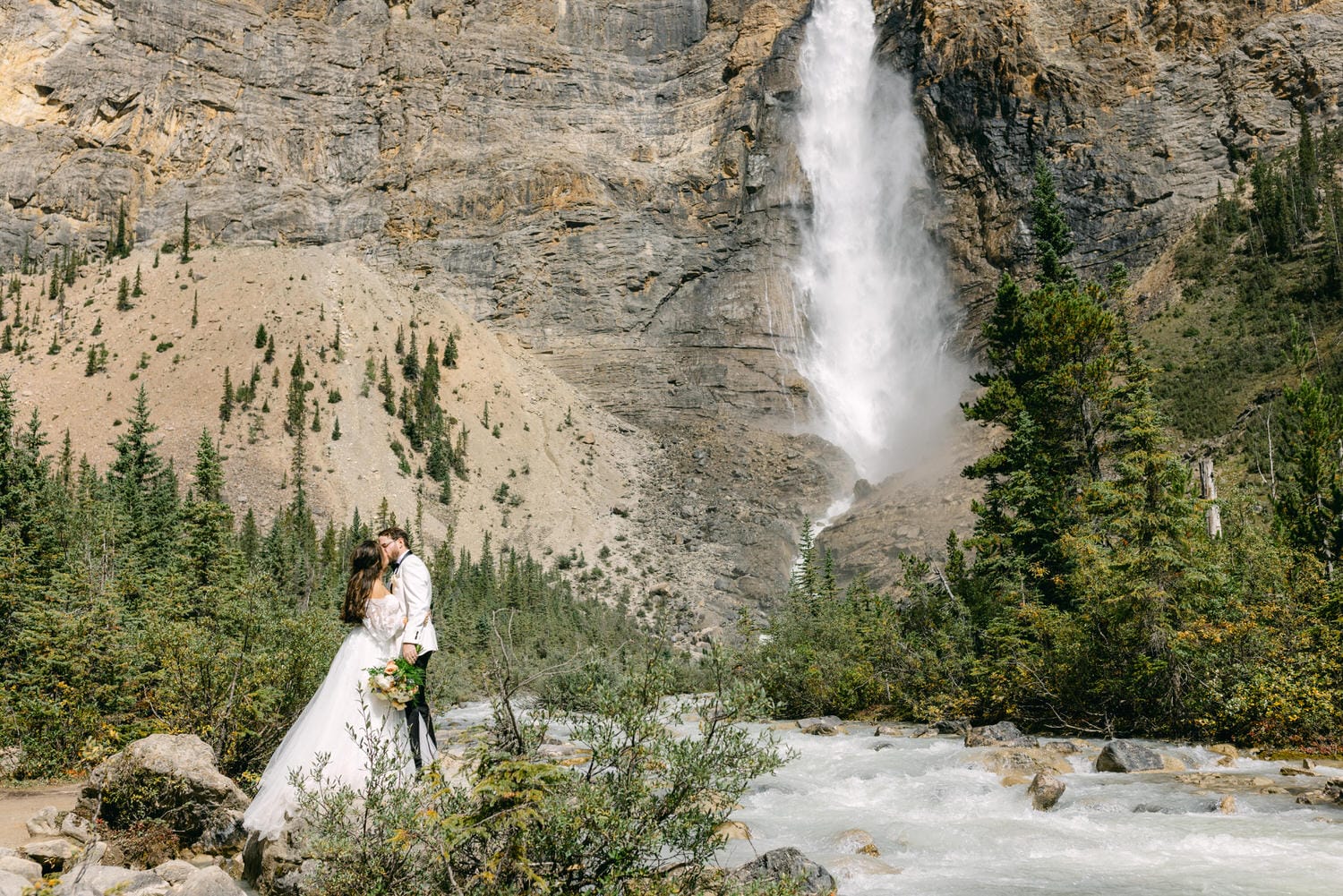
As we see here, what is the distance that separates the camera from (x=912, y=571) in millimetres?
23422

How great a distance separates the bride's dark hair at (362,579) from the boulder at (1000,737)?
12232 mm

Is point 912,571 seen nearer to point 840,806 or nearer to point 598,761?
point 840,806

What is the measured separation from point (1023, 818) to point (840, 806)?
251 centimetres

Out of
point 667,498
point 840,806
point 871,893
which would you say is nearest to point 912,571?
point 840,806

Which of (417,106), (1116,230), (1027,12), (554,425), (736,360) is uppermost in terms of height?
(1027,12)

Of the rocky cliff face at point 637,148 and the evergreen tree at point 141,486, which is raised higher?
the rocky cliff face at point 637,148

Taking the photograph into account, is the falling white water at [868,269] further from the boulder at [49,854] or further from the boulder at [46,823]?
the boulder at [49,854]

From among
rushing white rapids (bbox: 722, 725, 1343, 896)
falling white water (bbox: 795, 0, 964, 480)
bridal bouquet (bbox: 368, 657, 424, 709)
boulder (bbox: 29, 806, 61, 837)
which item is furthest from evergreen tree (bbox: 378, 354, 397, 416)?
bridal bouquet (bbox: 368, 657, 424, 709)

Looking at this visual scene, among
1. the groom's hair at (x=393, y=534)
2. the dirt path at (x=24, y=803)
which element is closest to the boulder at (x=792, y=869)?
the groom's hair at (x=393, y=534)

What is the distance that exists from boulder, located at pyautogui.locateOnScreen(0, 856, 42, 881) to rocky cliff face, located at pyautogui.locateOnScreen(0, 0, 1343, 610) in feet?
166

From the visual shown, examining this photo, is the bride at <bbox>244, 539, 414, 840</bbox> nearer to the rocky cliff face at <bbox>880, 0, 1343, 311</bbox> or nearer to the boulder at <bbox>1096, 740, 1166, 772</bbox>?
the boulder at <bbox>1096, 740, 1166, 772</bbox>

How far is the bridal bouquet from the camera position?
19.5ft

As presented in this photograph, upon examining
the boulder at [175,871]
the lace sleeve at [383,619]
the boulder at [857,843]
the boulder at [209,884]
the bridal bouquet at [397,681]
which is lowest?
the boulder at [857,843]

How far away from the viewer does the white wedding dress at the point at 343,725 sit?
6.29 metres
